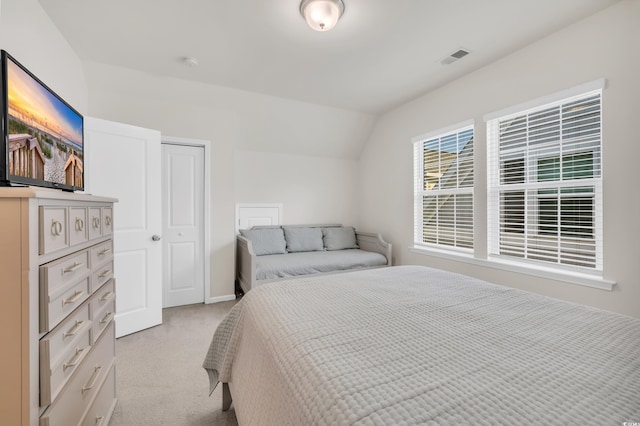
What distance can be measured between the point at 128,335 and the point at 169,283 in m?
0.78

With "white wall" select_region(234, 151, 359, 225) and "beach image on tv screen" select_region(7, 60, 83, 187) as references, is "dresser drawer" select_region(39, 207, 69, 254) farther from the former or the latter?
"white wall" select_region(234, 151, 359, 225)

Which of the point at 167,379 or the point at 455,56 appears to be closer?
Answer: the point at 167,379

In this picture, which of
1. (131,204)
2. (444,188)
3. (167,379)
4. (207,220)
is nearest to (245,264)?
(207,220)

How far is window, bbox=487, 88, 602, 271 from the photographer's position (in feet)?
7.31

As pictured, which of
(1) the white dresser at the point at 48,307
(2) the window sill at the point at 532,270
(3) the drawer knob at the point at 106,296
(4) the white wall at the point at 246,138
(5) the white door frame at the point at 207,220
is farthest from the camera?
(5) the white door frame at the point at 207,220

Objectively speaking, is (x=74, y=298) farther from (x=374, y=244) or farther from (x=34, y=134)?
(x=374, y=244)

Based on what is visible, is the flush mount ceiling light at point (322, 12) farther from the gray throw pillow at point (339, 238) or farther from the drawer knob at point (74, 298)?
the gray throw pillow at point (339, 238)

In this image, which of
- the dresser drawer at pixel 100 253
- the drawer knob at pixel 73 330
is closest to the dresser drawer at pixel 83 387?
the drawer knob at pixel 73 330

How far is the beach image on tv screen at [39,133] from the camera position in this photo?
1134 mm

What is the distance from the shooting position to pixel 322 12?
1.95 meters

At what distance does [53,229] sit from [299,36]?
219 cm

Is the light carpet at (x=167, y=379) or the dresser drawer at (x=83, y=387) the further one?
the light carpet at (x=167, y=379)

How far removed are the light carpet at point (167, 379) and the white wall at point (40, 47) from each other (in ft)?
7.12

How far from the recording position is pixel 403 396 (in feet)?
2.26
